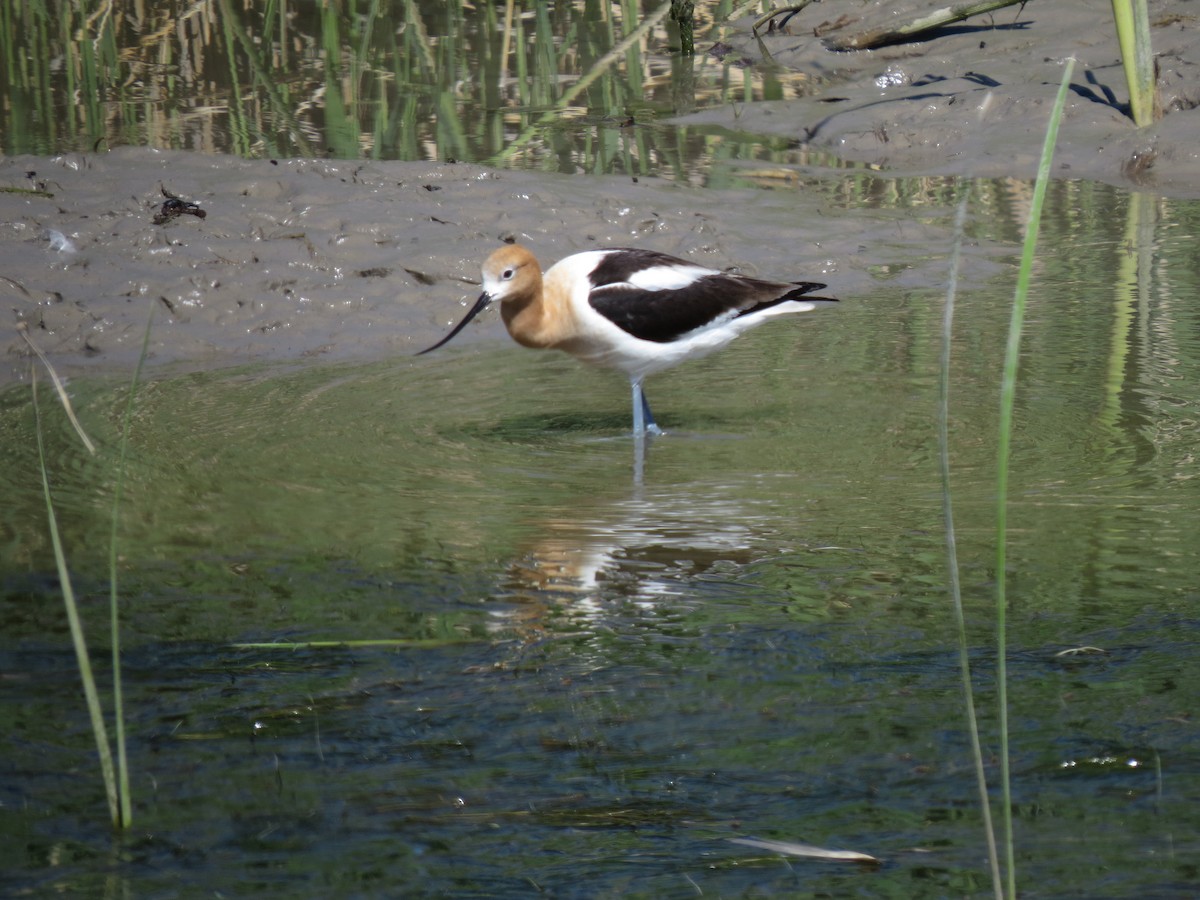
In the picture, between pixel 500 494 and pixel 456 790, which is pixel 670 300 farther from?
pixel 456 790

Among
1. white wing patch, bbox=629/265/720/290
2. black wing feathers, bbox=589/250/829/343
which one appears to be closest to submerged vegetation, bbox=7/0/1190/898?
A: black wing feathers, bbox=589/250/829/343

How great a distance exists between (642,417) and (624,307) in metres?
0.42

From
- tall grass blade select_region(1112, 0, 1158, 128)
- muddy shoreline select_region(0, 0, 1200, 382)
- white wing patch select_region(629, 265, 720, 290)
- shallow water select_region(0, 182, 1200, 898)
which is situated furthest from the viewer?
tall grass blade select_region(1112, 0, 1158, 128)

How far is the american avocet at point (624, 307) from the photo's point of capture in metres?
6.29

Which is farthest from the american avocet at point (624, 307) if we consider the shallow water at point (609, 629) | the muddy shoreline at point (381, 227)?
the muddy shoreline at point (381, 227)

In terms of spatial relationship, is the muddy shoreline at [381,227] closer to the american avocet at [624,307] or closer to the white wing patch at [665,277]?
the american avocet at [624,307]

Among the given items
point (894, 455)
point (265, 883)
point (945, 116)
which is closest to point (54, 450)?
point (894, 455)

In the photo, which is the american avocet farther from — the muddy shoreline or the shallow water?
the muddy shoreline

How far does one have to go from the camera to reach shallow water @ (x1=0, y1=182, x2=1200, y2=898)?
2904 mm

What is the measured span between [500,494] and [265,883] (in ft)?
8.70

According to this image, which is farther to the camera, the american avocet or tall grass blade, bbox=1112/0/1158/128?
tall grass blade, bbox=1112/0/1158/128

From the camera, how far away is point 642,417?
6.28 meters

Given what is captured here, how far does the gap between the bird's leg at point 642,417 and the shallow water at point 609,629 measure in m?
0.13

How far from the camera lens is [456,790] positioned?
312 cm
